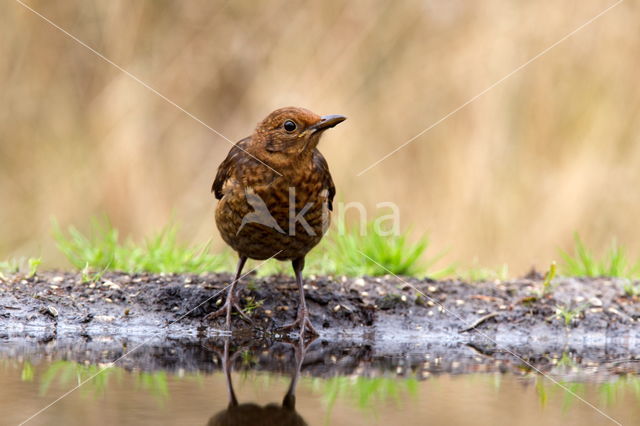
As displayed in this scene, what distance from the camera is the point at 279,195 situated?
15.0 feet

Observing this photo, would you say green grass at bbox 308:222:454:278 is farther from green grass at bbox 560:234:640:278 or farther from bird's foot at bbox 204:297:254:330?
bird's foot at bbox 204:297:254:330

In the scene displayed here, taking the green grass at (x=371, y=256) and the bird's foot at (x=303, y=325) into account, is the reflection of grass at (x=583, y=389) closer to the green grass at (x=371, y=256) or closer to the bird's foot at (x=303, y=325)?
the bird's foot at (x=303, y=325)

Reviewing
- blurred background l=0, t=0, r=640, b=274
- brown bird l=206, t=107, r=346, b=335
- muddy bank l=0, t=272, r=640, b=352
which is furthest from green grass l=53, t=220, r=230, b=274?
blurred background l=0, t=0, r=640, b=274

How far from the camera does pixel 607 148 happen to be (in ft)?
24.7

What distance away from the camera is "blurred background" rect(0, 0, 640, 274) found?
24.4 ft

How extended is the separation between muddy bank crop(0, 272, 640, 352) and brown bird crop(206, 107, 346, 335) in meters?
0.18

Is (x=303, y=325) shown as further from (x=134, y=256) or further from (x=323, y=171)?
(x=134, y=256)

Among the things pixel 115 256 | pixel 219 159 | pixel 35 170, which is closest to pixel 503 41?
pixel 219 159

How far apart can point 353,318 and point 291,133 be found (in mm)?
1100

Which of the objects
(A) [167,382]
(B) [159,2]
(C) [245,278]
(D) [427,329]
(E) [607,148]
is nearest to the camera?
(A) [167,382]

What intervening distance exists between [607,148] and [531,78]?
0.93 meters

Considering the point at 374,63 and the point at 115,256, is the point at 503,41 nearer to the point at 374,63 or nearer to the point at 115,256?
the point at 374,63

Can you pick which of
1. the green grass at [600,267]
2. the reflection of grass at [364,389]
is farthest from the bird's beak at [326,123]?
the green grass at [600,267]

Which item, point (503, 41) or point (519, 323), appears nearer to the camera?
Answer: point (519, 323)
